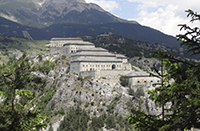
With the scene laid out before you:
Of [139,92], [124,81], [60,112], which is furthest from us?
[60,112]

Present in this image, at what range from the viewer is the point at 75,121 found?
103250 mm

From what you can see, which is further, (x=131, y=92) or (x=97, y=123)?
(x=131, y=92)

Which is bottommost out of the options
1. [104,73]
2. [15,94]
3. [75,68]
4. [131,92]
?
[131,92]

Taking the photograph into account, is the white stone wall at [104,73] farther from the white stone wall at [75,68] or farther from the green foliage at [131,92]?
the green foliage at [131,92]

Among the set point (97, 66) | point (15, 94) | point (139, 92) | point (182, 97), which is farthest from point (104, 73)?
point (182, 97)

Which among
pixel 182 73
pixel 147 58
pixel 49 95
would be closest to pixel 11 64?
pixel 182 73

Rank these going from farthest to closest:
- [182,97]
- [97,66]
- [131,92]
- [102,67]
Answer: [102,67] < [97,66] < [131,92] < [182,97]

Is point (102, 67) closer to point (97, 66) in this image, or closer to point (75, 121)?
point (97, 66)

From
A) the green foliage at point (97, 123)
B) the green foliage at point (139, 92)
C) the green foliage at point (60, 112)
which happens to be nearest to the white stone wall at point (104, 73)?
the green foliage at point (139, 92)

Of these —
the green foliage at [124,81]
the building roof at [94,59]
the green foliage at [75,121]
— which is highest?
the building roof at [94,59]

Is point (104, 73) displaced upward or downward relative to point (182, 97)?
downward

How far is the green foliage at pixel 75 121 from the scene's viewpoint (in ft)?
333

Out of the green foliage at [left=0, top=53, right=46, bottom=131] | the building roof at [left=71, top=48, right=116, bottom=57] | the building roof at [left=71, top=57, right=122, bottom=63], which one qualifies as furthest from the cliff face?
the green foliage at [left=0, top=53, right=46, bottom=131]

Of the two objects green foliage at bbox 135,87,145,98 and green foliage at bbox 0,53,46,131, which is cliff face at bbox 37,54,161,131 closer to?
green foliage at bbox 135,87,145,98
